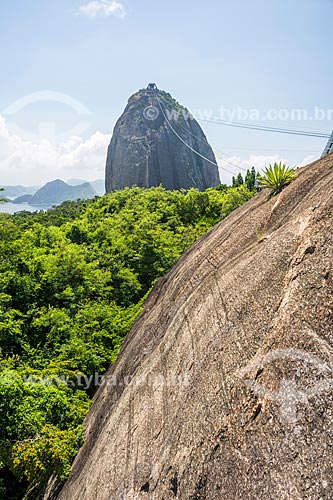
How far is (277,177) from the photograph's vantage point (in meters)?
8.46

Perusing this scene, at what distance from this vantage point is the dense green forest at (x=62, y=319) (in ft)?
31.4

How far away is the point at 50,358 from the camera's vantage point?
1591 cm

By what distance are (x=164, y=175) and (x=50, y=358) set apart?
58.7 m

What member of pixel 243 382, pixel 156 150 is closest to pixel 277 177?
pixel 243 382

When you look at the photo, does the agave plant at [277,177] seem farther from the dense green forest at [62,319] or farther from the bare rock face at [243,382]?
the dense green forest at [62,319]

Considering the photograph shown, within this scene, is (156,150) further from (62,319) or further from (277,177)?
(277,177)

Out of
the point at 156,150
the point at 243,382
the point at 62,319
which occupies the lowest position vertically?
the point at 62,319

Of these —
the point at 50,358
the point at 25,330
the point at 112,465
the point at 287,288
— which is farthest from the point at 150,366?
the point at 25,330

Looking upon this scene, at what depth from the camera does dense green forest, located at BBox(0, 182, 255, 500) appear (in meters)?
9.59

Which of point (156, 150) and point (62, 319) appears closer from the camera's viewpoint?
point (62, 319)

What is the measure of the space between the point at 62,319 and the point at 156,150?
59760 millimetres

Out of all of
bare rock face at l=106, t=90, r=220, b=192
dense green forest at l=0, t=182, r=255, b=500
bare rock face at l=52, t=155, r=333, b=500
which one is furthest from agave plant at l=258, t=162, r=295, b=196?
bare rock face at l=106, t=90, r=220, b=192

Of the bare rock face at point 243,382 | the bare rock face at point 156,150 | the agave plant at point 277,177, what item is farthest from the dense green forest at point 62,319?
the bare rock face at point 156,150

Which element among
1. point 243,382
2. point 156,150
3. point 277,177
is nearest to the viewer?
point 243,382
